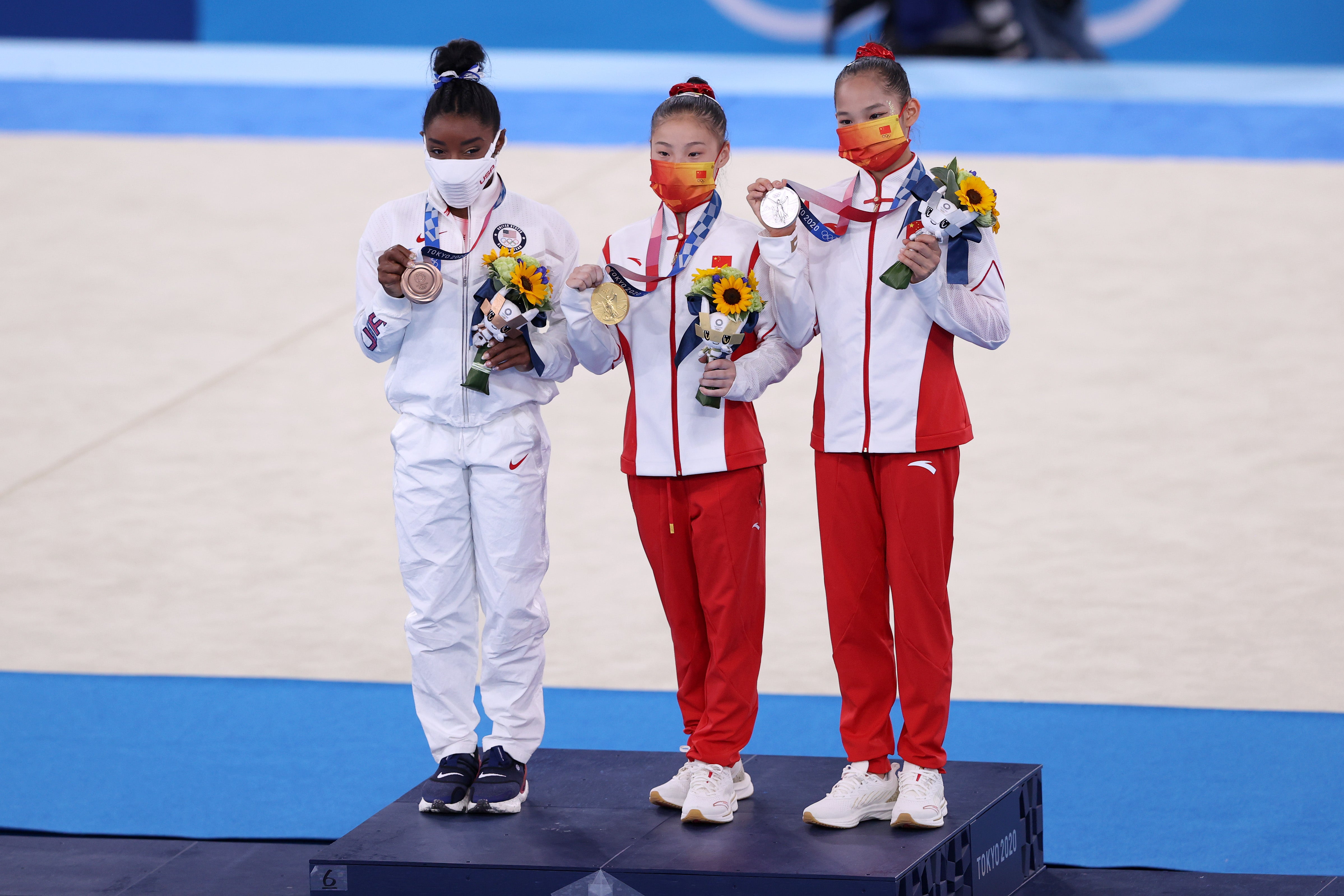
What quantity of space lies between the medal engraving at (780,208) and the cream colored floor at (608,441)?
554mm

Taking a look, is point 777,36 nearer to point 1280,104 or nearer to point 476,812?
point 1280,104

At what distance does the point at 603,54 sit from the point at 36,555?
9.37 meters

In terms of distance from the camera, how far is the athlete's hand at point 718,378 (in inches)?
175

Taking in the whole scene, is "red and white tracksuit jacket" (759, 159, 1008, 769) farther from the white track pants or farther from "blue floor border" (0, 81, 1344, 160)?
"blue floor border" (0, 81, 1344, 160)

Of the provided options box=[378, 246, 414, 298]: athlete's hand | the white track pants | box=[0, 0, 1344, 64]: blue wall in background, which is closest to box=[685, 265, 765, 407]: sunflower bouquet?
the white track pants

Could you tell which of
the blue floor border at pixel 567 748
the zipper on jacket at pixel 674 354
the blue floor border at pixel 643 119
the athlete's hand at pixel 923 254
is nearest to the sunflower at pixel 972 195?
the athlete's hand at pixel 923 254

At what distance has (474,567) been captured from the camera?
4.83m

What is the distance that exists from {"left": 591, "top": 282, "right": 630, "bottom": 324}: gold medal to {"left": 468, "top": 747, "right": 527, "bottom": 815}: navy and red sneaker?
1357 mm

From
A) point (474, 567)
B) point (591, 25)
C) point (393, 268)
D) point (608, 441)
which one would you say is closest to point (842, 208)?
point (393, 268)

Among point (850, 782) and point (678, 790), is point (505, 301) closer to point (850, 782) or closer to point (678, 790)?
point (678, 790)

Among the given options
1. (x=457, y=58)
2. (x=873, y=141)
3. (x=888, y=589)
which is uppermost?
(x=457, y=58)

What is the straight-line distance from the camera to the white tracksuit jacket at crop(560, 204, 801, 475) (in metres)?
4.52

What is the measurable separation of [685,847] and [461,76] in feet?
7.49

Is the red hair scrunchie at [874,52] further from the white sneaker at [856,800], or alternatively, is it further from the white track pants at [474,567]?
the white sneaker at [856,800]
